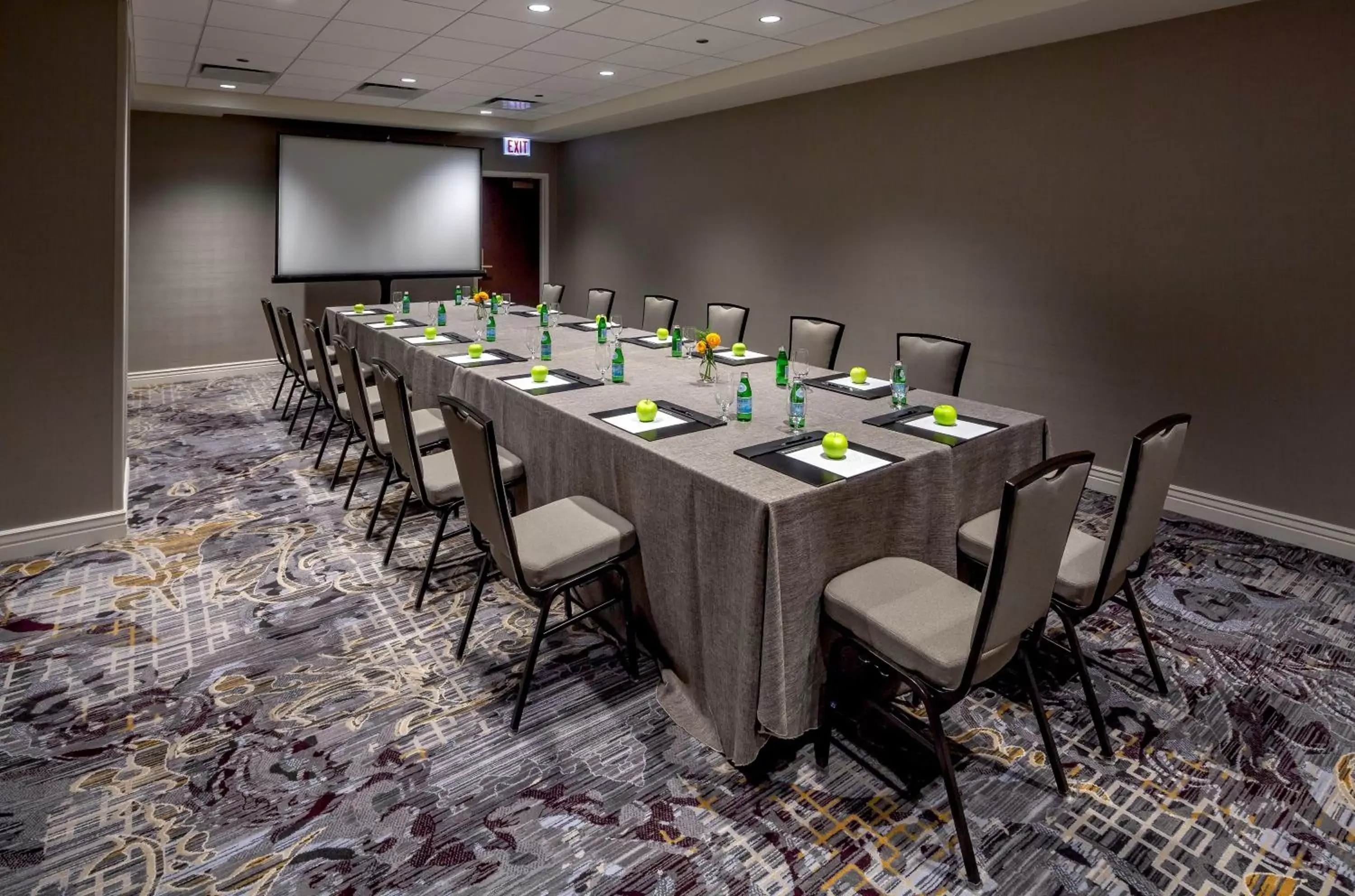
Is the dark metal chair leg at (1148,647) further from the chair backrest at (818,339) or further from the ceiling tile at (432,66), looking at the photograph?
the ceiling tile at (432,66)

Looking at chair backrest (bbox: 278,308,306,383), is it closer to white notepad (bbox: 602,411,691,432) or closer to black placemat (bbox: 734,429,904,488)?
white notepad (bbox: 602,411,691,432)

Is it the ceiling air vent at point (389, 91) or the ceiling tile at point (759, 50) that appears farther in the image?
the ceiling air vent at point (389, 91)

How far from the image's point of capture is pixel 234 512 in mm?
4047

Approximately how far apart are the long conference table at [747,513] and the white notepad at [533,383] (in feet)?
0.16

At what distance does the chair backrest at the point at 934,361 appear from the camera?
366 centimetres

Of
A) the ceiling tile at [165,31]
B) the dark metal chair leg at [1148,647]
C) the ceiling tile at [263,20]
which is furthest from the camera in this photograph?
the ceiling tile at [165,31]

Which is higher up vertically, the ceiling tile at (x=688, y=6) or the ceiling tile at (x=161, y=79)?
the ceiling tile at (x=161, y=79)

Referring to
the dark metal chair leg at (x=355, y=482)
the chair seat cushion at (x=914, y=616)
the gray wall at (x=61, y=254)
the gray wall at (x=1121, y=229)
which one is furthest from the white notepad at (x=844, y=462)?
the gray wall at (x=61, y=254)

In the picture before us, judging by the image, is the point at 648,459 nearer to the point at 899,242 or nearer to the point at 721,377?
the point at 721,377

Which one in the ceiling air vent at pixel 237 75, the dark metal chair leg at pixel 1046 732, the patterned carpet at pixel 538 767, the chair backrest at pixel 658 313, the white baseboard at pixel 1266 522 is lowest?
the patterned carpet at pixel 538 767

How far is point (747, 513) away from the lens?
6.44 ft

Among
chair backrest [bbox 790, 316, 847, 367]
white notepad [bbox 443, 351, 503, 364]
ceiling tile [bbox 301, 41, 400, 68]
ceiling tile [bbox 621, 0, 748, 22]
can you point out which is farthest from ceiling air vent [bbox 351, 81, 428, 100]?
chair backrest [bbox 790, 316, 847, 367]

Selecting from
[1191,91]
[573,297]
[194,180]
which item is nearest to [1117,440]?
[1191,91]

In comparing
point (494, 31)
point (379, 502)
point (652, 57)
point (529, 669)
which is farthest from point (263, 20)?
point (529, 669)
